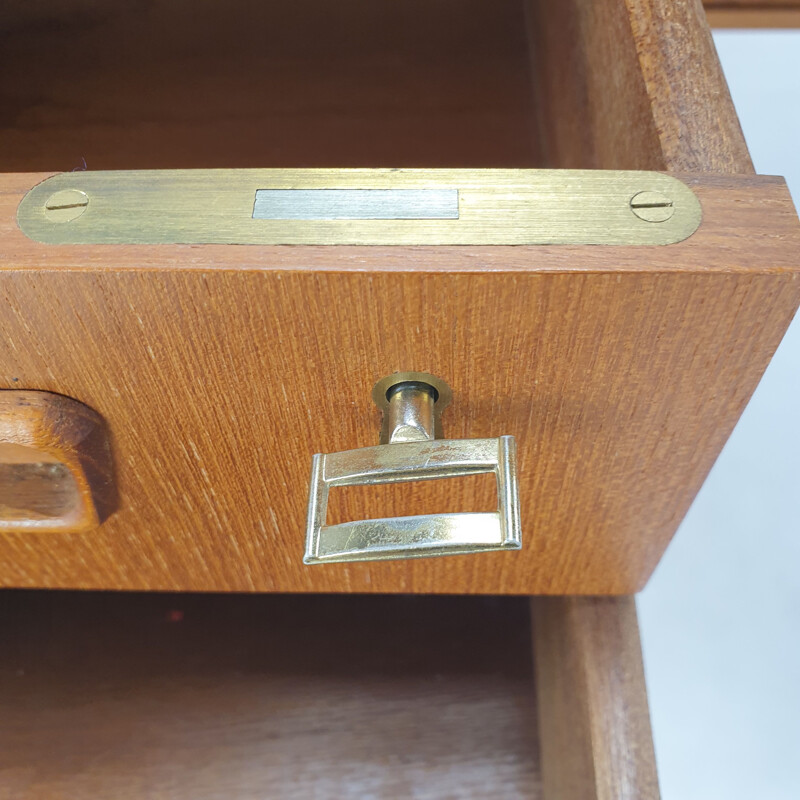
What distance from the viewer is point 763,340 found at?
0.31 m

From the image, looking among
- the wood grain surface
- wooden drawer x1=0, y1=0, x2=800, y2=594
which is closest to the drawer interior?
wooden drawer x1=0, y1=0, x2=800, y2=594

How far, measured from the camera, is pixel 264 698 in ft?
1.85

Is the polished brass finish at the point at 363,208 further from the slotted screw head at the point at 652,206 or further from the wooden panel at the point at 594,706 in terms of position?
the wooden panel at the point at 594,706

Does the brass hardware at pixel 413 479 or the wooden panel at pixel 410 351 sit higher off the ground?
the wooden panel at pixel 410 351

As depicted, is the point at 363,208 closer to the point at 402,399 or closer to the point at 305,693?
the point at 402,399

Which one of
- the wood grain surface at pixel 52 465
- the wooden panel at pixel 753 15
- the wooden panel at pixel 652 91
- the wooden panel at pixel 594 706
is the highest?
the wooden panel at pixel 753 15

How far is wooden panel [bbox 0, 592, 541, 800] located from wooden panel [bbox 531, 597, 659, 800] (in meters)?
0.04

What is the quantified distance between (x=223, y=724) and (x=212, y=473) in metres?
0.25

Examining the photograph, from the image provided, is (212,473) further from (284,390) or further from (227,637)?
(227,637)

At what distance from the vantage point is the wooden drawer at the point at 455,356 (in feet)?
0.96

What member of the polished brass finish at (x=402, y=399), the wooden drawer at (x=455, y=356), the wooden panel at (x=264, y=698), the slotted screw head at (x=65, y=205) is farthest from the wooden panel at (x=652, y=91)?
the wooden panel at (x=264, y=698)

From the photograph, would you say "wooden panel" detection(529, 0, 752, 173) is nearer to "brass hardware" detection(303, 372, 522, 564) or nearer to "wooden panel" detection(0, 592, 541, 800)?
"brass hardware" detection(303, 372, 522, 564)

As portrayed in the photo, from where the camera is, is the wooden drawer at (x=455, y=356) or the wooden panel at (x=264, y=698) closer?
the wooden drawer at (x=455, y=356)

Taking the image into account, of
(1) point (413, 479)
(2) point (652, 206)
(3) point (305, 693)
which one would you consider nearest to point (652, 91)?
(2) point (652, 206)
